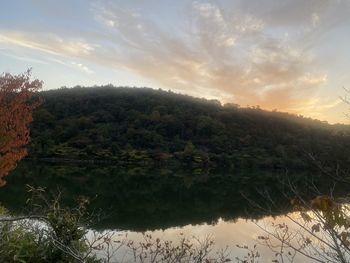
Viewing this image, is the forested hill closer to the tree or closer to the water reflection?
the water reflection

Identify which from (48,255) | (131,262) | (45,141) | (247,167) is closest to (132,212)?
(131,262)

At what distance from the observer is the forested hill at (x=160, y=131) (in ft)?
284

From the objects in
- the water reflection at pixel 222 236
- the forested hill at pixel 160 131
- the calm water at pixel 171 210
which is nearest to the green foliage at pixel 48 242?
the calm water at pixel 171 210

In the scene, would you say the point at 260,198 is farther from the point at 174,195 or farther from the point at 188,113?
the point at 188,113

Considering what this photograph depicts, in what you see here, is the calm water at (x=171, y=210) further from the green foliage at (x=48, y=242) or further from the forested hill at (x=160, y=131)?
the forested hill at (x=160, y=131)

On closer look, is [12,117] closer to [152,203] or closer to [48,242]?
[48,242]

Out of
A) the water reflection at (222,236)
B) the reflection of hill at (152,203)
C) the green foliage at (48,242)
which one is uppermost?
the green foliage at (48,242)

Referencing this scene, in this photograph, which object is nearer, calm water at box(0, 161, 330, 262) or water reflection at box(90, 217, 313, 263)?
water reflection at box(90, 217, 313, 263)

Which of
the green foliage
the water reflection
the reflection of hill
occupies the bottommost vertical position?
the reflection of hill

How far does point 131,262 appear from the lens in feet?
41.1

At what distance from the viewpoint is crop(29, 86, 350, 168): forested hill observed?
86688 mm

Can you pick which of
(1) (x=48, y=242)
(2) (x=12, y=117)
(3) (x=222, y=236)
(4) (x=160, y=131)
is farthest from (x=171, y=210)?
(4) (x=160, y=131)

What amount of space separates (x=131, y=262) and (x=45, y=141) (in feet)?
241

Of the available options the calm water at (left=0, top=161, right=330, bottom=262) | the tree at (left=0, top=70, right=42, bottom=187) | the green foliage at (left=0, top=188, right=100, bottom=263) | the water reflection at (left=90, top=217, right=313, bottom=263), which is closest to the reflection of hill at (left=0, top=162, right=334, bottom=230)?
the calm water at (left=0, top=161, right=330, bottom=262)
